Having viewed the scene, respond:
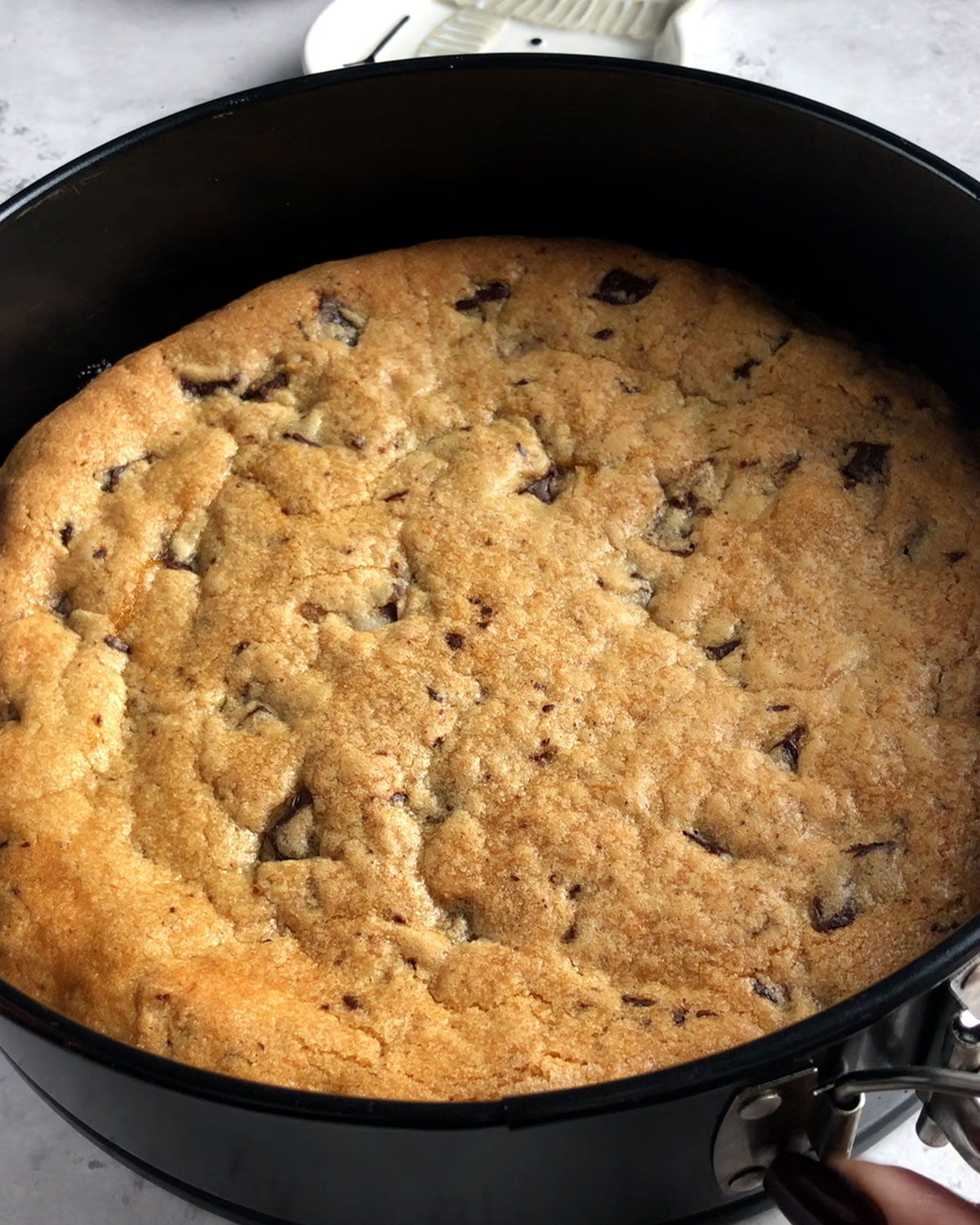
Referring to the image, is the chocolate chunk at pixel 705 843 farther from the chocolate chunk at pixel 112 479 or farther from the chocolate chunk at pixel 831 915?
the chocolate chunk at pixel 112 479

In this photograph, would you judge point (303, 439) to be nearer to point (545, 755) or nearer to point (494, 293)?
point (494, 293)

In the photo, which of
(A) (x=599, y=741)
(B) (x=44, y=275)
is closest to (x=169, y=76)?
(B) (x=44, y=275)

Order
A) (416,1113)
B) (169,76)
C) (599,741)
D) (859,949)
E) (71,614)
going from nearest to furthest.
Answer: (416,1113)
(859,949)
(599,741)
(71,614)
(169,76)

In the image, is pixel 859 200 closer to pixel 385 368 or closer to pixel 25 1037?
pixel 385 368

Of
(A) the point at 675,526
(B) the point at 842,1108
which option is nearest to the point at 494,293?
(A) the point at 675,526

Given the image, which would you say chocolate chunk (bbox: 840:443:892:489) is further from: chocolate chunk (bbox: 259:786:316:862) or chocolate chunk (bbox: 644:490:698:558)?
chocolate chunk (bbox: 259:786:316:862)

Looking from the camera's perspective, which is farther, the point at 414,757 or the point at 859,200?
the point at 859,200

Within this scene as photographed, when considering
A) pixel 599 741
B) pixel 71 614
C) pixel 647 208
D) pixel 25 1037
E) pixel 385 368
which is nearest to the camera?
pixel 25 1037

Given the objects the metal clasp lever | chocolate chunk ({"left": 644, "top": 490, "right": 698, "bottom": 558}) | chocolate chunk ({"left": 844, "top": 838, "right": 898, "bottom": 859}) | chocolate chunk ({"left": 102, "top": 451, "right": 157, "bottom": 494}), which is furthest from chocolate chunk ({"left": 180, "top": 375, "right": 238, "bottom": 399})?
the metal clasp lever
